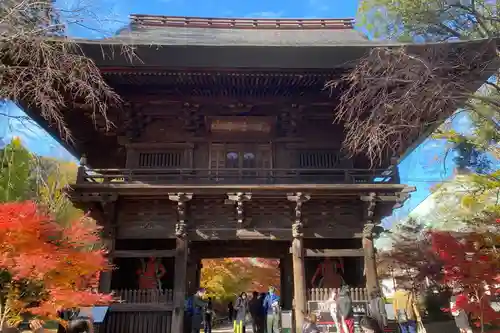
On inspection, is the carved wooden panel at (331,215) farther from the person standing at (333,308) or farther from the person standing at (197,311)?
the person standing at (197,311)

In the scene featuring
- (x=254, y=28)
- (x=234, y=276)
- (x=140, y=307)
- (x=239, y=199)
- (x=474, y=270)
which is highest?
(x=254, y=28)

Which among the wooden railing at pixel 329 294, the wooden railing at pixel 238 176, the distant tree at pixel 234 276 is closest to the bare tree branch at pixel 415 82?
the wooden railing at pixel 238 176

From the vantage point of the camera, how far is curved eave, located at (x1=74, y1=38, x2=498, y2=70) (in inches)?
373

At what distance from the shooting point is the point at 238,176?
1048cm

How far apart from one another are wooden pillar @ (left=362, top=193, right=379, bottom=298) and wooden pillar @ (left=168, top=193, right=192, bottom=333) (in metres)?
4.82

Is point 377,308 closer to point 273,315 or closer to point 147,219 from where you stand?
point 273,315

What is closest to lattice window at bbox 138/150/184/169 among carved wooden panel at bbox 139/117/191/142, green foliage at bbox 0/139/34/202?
carved wooden panel at bbox 139/117/191/142

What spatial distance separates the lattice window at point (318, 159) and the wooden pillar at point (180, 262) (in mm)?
3635

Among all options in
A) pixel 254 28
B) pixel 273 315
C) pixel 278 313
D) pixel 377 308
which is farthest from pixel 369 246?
pixel 254 28

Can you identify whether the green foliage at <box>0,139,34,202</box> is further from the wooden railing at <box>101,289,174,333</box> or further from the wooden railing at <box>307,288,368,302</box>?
the wooden railing at <box>307,288,368,302</box>

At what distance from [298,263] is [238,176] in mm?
2845

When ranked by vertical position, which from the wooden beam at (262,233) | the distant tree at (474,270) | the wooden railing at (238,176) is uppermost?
the wooden railing at (238,176)

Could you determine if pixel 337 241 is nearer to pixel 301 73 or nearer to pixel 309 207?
pixel 309 207

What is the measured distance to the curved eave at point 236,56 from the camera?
9477 millimetres
